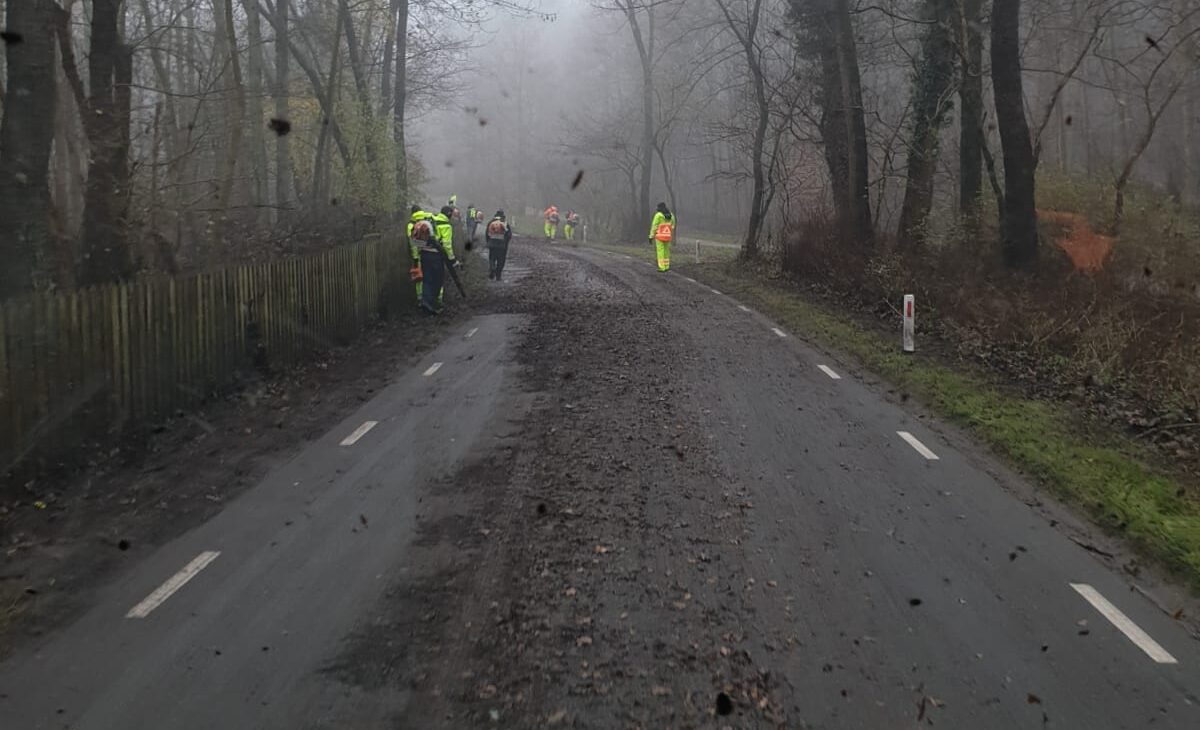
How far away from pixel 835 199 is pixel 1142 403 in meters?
14.0

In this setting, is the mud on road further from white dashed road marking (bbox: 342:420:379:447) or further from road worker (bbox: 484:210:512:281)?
road worker (bbox: 484:210:512:281)

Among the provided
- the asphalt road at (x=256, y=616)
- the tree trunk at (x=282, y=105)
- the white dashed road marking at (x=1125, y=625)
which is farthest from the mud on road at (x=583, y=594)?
the tree trunk at (x=282, y=105)

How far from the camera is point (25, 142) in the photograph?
403 inches

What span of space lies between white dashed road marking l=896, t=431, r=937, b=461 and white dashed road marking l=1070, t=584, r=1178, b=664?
295 centimetres

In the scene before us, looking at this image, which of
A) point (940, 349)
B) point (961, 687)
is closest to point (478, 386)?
point (940, 349)

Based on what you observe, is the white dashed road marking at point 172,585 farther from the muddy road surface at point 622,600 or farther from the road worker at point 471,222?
the road worker at point 471,222

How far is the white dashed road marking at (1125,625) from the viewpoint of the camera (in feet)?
16.3

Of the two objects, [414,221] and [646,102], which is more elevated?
[646,102]

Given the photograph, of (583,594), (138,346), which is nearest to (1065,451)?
(583,594)

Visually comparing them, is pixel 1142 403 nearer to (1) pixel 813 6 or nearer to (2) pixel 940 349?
(2) pixel 940 349

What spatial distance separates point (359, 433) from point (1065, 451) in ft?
22.0

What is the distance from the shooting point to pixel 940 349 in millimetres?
14547

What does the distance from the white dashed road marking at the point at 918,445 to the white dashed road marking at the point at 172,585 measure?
597 cm

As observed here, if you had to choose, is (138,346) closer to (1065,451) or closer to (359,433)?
(359,433)
